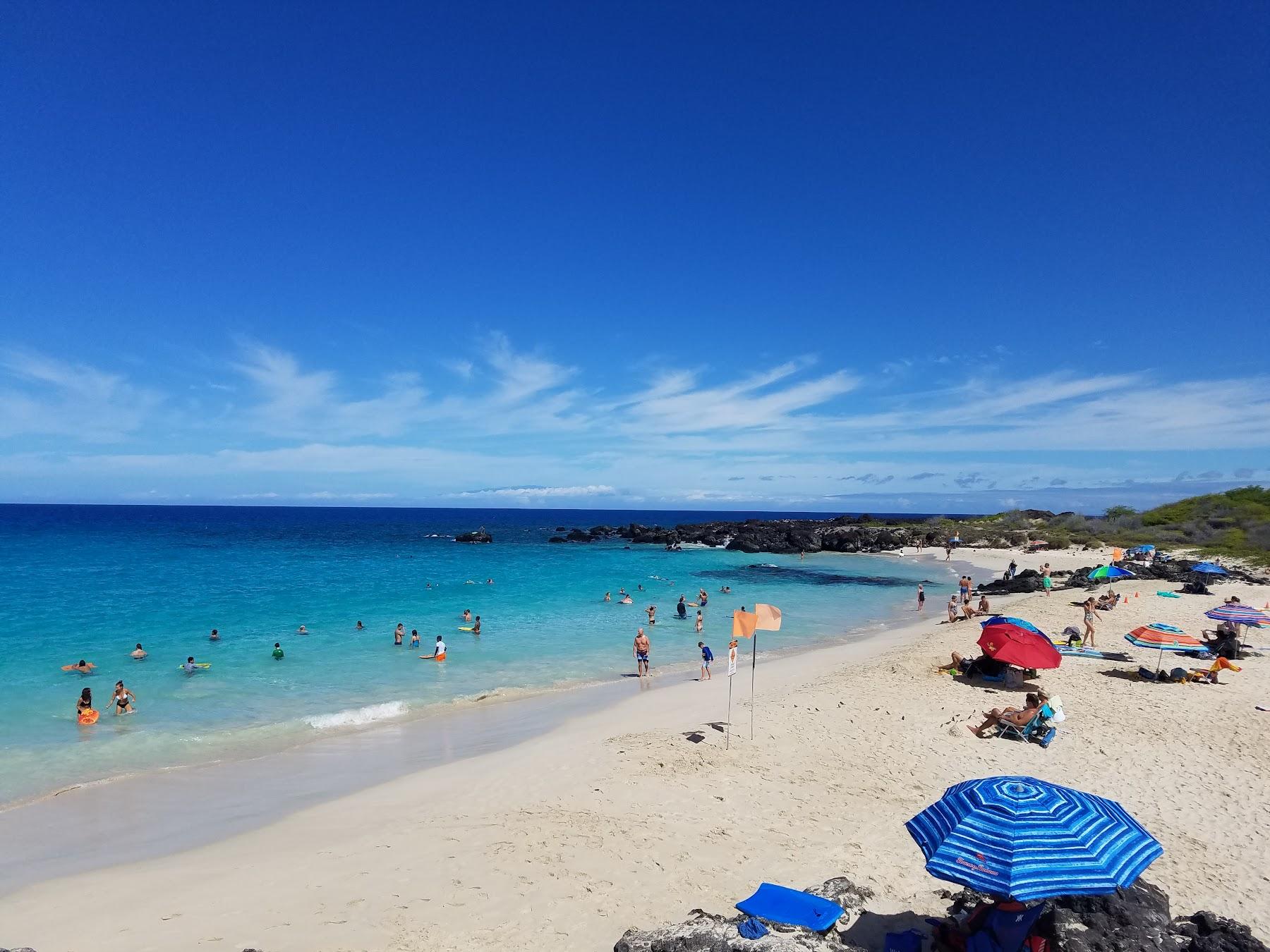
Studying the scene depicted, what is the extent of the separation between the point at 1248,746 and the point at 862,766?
23.0 feet

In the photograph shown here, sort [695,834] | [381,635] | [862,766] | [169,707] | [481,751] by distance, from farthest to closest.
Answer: [381,635] → [169,707] → [481,751] → [862,766] → [695,834]

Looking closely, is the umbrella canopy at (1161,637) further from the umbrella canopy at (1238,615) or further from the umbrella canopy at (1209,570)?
the umbrella canopy at (1209,570)

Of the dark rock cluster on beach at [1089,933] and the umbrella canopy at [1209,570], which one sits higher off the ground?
the umbrella canopy at [1209,570]

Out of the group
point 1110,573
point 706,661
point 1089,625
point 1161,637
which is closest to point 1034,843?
point 706,661

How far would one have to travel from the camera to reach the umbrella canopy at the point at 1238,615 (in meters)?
17.1

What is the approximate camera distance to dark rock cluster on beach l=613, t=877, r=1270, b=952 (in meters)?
5.36

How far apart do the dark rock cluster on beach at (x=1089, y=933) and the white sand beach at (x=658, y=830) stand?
1.38 m

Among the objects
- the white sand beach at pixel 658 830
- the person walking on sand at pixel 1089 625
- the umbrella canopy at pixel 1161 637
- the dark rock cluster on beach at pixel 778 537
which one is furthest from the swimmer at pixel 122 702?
the dark rock cluster on beach at pixel 778 537

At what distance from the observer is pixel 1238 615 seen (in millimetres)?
17516

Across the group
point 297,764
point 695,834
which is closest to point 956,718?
point 695,834

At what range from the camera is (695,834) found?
897 centimetres

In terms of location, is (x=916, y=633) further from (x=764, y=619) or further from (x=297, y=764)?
(x=297, y=764)

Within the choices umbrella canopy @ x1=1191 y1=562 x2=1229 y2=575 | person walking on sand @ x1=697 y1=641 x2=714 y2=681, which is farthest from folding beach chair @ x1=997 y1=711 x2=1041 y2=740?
umbrella canopy @ x1=1191 y1=562 x2=1229 y2=575

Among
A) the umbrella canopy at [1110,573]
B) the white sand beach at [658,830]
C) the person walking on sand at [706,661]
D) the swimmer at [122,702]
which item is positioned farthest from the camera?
the umbrella canopy at [1110,573]
